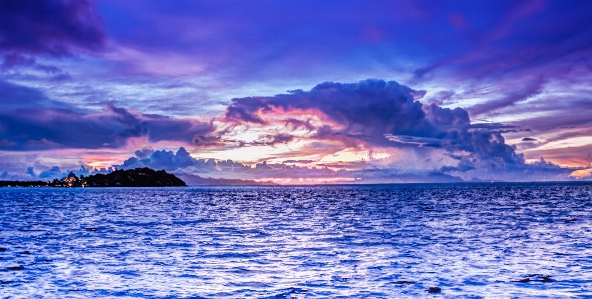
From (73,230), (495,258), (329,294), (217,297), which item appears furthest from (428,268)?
(73,230)

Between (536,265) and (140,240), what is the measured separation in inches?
1062

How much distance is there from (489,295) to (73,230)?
38.8 m

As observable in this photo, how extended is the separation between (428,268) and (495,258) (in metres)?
5.39

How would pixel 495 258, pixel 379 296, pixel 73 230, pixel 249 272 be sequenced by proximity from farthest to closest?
pixel 73 230
pixel 495 258
pixel 249 272
pixel 379 296

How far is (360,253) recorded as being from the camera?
28.4 meters

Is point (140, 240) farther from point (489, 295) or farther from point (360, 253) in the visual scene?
point (489, 295)

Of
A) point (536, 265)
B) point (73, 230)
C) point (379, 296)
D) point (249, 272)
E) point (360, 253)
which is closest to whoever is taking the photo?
Result: point (379, 296)

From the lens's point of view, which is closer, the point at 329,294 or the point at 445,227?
the point at 329,294

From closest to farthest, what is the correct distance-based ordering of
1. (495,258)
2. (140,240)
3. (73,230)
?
(495,258), (140,240), (73,230)

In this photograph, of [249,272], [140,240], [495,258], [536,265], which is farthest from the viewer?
[140,240]

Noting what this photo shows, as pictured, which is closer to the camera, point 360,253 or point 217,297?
point 217,297

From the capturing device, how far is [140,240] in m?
35.6

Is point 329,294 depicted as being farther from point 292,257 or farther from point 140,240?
point 140,240

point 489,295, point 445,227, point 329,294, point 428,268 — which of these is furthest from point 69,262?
point 445,227
